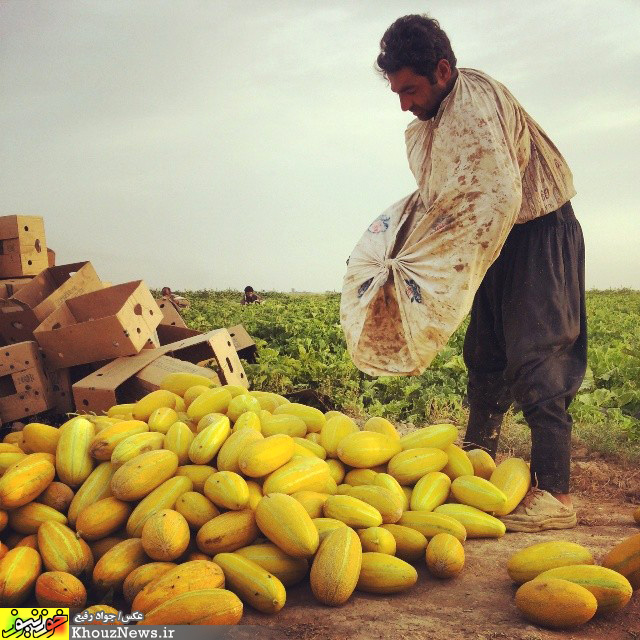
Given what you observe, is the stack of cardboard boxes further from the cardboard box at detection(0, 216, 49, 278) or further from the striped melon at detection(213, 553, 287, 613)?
the striped melon at detection(213, 553, 287, 613)

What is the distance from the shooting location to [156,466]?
3.13m

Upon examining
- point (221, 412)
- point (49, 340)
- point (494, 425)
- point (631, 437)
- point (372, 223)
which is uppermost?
point (372, 223)

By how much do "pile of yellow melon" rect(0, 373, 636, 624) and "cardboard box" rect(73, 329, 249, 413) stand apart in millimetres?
1844

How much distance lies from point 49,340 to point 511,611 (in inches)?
193

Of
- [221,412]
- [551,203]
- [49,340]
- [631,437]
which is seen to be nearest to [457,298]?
[551,203]

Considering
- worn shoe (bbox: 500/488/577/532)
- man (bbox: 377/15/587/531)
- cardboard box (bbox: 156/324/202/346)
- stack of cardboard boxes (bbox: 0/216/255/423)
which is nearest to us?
man (bbox: 377/15/587/531)

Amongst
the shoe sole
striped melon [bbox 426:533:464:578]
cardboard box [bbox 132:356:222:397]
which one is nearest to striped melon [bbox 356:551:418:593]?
striped melon [bbox 426:533:464:578]

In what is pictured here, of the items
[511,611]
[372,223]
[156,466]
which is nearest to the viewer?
[511,611]

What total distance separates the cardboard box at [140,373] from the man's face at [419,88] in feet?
9.69

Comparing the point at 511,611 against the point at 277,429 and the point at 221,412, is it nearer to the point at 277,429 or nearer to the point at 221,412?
the point at 277,429

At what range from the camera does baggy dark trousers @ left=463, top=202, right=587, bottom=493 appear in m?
3.87

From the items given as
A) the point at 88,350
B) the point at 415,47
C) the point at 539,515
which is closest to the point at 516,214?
the point at 415,47

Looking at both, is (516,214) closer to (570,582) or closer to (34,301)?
(570,582)

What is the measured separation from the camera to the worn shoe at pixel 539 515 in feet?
12.1
